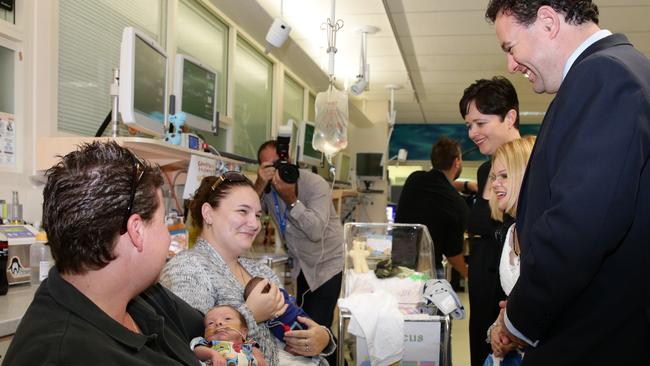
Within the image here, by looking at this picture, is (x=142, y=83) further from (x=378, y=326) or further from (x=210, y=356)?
(x=378, y=326)

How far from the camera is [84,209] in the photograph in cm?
90

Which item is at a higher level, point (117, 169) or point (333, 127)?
point (333, 127)

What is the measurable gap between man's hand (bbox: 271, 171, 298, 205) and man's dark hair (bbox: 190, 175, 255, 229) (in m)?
0.97

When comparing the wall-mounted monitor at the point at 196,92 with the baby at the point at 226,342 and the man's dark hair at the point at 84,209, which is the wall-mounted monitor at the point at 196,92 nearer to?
the baby at the point at 226,342

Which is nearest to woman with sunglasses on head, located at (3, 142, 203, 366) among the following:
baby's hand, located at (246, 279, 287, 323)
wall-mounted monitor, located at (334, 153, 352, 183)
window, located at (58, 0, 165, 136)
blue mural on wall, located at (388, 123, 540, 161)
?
baby's hand, located at (246, 279, 287, 323)

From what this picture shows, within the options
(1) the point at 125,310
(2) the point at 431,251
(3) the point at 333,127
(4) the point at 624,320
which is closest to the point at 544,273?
(4) the point at 624,320

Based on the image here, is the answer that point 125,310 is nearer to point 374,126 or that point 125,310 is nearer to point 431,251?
point 431,251

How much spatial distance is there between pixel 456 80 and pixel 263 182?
4.23 m

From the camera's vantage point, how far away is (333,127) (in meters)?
3.95

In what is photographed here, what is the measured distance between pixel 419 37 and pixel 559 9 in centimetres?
384

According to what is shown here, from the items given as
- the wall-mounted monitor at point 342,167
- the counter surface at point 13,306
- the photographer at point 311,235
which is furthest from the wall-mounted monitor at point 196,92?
the wall-mounted monitor at point 342,167

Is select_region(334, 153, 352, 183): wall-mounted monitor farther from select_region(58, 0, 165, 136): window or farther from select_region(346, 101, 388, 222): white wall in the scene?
select_region(58, 0, 165, 136): window

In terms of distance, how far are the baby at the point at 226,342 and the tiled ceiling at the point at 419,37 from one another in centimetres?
215

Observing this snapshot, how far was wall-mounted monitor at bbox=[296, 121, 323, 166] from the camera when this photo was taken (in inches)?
178
